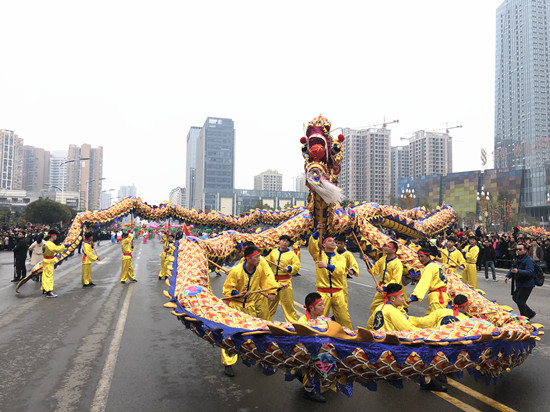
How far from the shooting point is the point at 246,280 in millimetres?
4859

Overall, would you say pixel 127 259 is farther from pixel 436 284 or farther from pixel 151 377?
pixel 436 284

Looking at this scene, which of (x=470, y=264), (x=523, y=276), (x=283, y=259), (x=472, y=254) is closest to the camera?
(x=283, y=259)

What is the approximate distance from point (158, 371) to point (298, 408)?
1948mm

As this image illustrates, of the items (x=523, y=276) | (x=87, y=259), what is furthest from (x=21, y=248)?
(x=523, y=276)

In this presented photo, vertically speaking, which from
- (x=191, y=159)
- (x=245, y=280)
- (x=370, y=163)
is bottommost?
(x=245, y=280)

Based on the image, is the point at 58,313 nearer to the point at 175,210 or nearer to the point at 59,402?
the point at 175,210

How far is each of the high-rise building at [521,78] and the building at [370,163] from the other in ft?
81.6

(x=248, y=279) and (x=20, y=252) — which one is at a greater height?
(x=248, y=279)

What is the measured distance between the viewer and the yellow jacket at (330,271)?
534cm

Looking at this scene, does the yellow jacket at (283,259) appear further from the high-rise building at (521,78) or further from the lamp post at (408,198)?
the high-rise building at (521,78)

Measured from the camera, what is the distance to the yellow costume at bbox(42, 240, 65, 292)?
9602 mm

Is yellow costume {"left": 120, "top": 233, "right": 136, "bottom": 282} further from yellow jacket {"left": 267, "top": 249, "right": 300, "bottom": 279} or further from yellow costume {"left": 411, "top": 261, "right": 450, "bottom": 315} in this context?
yellow costume {"left": 411, "top": 261, "right": 450, "bottom": 315}

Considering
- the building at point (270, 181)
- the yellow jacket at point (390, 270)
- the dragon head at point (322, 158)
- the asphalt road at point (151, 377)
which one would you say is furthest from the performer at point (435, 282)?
the building at point (270, 181)

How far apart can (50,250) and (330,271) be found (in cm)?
795
